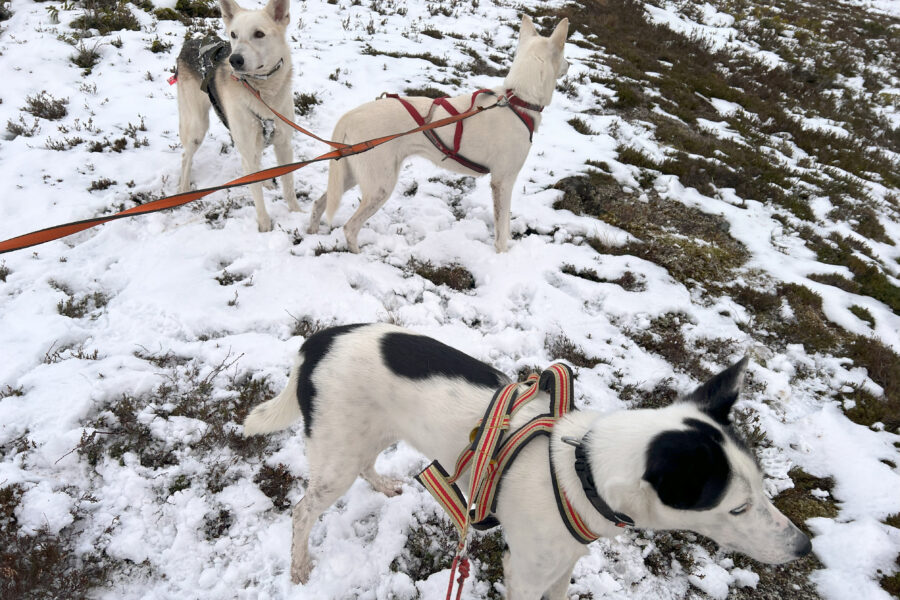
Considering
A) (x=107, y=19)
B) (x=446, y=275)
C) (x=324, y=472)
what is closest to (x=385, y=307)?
(x=446, y=275)

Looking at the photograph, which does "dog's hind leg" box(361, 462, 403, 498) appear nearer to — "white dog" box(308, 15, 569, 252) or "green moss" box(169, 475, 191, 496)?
"green moss" box(169, 475, 191, 496)

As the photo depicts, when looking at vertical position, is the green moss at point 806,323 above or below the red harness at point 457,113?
below

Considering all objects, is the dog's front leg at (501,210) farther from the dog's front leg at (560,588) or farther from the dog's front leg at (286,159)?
the dog's front leg at (560,588)

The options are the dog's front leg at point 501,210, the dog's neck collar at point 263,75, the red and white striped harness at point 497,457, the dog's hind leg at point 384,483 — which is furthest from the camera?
the dog's front leg at point 501,210

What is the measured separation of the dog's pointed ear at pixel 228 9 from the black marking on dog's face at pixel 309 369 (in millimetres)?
3913

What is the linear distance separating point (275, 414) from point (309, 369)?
40 cm

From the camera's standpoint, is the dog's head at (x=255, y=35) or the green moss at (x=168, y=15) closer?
the dog's head at (x=255, y=35)

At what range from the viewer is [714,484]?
162 cm

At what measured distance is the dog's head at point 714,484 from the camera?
61.6 inches

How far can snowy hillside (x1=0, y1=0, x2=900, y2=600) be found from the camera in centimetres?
270

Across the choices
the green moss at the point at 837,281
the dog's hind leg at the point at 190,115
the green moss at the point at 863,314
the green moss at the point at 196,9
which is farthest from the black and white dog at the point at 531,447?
the green moss at the point at 196,9

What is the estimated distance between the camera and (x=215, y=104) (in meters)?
4.82

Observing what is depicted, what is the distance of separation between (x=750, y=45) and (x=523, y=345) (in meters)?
16.7

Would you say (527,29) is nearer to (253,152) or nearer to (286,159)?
(286,159)
